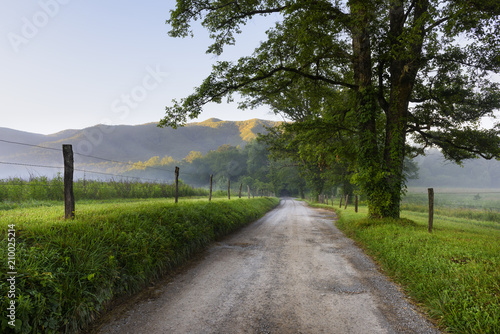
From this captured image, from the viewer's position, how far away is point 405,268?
4949 millimetres

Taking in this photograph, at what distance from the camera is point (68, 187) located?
16.3 ft

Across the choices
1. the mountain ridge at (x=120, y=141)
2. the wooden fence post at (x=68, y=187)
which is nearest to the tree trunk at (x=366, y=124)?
the wooden fence post at (x=68, y=187)

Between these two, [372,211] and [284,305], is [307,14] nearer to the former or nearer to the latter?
[372,211]

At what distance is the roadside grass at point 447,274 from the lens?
10.0 feet

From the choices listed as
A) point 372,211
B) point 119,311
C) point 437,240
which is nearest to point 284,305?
point 119,311

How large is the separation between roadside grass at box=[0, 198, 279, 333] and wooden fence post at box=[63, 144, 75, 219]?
28 cm

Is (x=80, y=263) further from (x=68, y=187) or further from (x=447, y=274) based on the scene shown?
(x=447, y=274)

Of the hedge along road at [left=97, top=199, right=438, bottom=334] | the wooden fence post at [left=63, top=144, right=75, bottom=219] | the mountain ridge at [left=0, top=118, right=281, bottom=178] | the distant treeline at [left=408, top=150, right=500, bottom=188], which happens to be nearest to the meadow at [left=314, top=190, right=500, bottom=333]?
the hedge along road at [left=97, top=199, right=438, bottom=334]

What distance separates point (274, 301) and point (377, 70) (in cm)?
1115

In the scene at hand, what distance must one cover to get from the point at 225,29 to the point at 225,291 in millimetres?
10900

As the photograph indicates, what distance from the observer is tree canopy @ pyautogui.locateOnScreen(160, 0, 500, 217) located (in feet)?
29.6

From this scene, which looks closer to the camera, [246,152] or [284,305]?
[284,305]

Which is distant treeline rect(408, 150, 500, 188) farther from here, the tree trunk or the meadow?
the meadow

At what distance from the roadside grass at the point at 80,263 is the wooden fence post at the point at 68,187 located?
281mm
